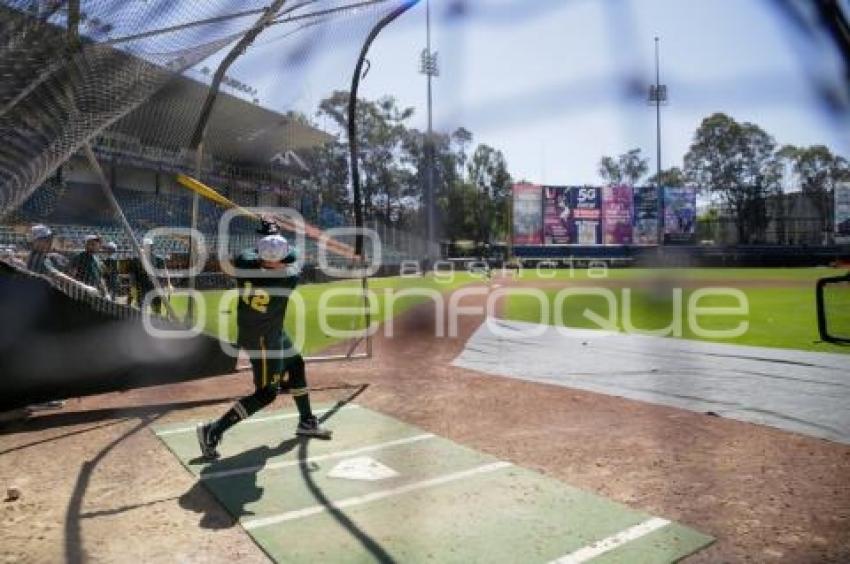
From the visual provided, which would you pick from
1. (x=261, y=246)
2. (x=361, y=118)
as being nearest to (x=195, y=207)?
(x=361, y=118)

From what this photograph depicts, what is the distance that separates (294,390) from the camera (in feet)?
17.5

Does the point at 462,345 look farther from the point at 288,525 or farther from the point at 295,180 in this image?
the point at 288,525

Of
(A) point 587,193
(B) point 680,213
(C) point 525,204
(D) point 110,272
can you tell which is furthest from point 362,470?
(D) point 110,272

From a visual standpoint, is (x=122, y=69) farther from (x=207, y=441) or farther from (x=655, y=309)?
(x=655, y=309)

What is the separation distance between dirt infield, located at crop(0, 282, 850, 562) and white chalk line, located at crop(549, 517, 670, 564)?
16 centimetres

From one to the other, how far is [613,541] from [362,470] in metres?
1.86

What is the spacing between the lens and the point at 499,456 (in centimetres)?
475

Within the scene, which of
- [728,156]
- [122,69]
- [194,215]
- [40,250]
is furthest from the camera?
[194,215]

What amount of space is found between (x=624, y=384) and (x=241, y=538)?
4961 millimetres

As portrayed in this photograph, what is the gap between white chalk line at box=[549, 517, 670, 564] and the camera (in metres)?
3.10

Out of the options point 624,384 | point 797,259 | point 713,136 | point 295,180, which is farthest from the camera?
point 797,259

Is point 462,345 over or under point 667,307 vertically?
under

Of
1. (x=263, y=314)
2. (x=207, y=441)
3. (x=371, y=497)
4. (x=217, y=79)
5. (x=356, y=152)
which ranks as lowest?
(x=371, y=497)

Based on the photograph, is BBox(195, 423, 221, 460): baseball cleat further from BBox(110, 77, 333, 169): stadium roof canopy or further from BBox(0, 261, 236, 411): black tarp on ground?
BBox(110, 77, 333, 169): stadium roof canopy
